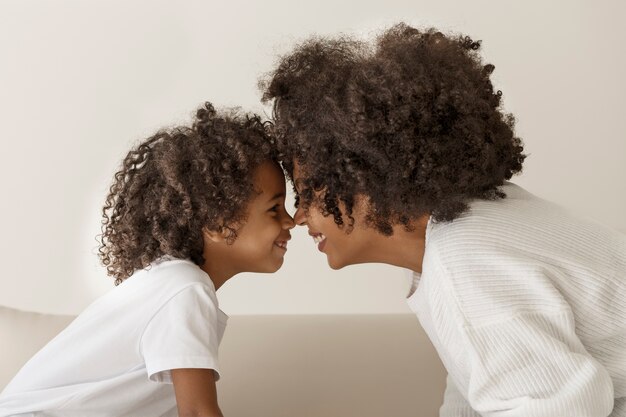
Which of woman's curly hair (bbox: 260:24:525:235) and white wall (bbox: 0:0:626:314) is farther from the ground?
white wall (bbox: 0:0:626:314)

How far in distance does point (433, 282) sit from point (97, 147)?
1433 mm

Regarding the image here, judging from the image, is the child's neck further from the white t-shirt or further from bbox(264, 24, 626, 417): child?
bbox(264, 24, 626, 417): child

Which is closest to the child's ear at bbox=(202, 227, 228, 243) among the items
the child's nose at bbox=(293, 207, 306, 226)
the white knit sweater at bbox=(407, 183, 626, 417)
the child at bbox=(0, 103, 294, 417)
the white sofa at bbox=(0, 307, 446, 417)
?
the child at bbox=(0, 103, 294, 417)

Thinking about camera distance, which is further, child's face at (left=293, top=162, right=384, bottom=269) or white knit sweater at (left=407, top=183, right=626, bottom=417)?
child's face at (left=293, top=162, right=384, bottom=269)

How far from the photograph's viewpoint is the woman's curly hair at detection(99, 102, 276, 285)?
62.7 inches

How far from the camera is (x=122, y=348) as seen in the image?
150 centimetres

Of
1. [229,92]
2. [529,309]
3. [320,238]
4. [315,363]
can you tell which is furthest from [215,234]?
[229,92]

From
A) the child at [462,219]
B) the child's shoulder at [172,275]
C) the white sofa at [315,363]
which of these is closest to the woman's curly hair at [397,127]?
the child at [462,219]

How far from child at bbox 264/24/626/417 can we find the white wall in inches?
37.2

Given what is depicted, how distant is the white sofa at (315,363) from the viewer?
5.49ft

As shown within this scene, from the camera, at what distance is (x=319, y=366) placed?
177cm

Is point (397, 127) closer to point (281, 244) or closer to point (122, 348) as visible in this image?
point (281, 244)

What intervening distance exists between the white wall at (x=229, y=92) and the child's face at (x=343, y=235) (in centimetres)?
86

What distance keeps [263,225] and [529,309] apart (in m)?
0.52
